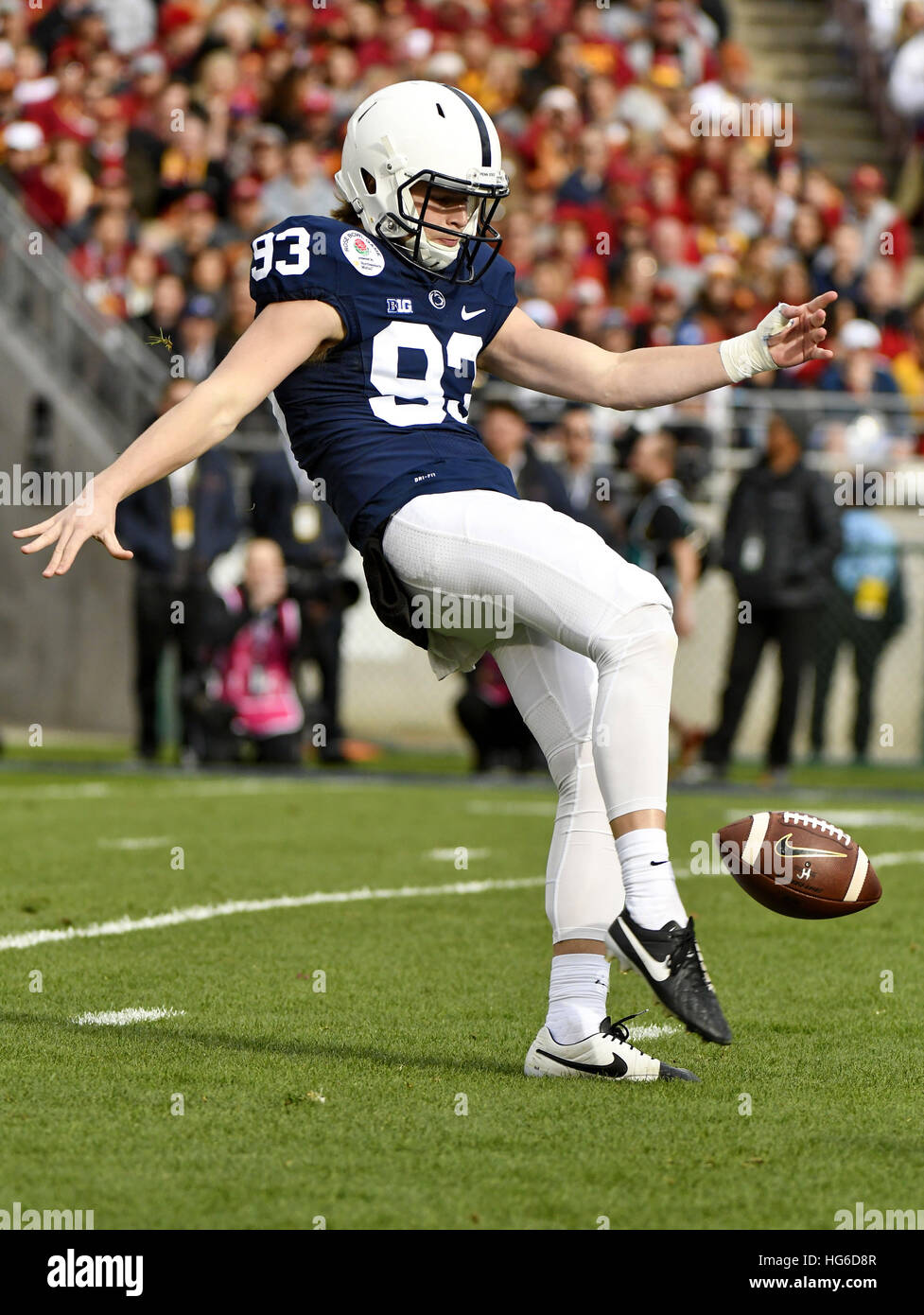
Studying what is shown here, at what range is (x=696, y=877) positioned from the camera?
7.54 metres

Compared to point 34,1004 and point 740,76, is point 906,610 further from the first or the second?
point 34,1004

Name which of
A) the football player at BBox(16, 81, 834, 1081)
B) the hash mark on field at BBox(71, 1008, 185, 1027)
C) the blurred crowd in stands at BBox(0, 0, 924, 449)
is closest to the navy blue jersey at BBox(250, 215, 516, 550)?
the football player at BBox(16, 81, 834, 1081)

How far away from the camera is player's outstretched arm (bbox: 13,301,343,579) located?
3789 millimetres

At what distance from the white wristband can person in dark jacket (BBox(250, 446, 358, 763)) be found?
7982 millimetres

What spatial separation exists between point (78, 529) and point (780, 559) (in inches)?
333

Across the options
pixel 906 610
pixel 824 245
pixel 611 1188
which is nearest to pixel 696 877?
pixel 611 1188

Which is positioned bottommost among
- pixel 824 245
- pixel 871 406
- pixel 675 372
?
pixel 675 372

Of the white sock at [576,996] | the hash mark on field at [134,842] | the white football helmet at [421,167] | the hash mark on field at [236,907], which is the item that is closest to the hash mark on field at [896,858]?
the hash mark on field at [236,907]

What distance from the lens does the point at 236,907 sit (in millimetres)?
6469

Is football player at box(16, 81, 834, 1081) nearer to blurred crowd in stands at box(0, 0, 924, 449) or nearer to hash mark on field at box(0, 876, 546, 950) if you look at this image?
hash mark on field at box(0, 876, 546, 950)

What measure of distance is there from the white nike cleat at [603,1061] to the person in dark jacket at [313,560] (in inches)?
327

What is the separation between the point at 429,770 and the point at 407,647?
1.83 m

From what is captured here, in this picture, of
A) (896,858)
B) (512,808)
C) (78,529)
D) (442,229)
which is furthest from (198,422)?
(512,808)

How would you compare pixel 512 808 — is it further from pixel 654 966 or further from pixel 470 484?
pixel 654 966
